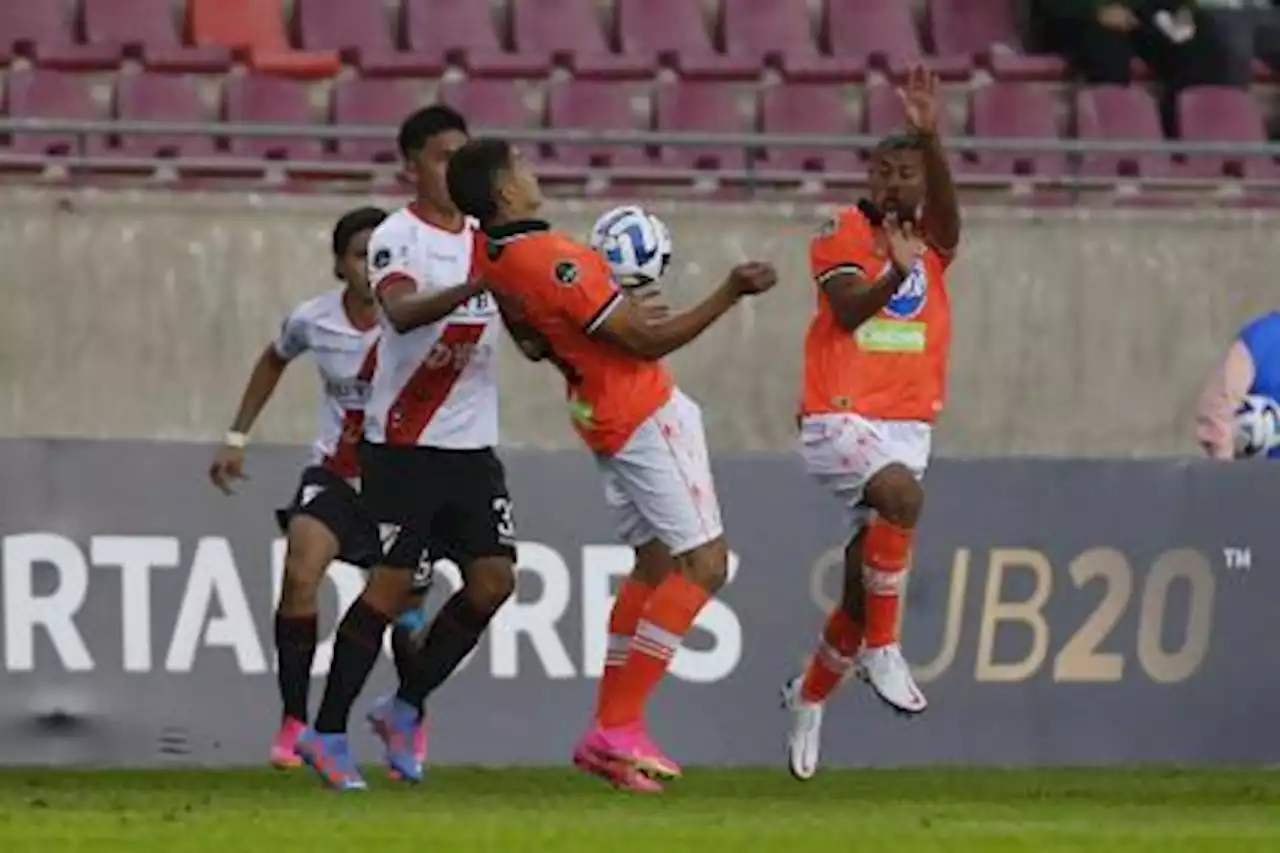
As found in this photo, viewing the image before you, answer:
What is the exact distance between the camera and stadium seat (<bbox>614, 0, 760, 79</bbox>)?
22.7 metres

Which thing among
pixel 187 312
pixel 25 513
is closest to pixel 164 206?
pixel 187 312

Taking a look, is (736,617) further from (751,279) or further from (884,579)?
(751,279)

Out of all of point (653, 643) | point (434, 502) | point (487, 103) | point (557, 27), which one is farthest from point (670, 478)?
point (557, 27)

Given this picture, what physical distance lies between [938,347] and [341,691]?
2.67 m

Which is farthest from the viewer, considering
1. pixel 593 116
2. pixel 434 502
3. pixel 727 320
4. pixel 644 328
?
pixel 593 116

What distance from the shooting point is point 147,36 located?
72.8 feet

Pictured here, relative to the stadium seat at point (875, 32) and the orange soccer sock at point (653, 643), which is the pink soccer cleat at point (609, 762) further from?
the stadium seat at point (875, 32)

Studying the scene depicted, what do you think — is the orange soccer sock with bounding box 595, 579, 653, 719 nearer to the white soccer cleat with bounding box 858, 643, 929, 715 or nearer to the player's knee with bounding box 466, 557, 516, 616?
the player's knee with bounding box 466, 557, 516, 616

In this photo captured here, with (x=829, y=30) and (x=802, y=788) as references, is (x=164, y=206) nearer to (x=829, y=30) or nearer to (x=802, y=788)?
(x=829, y=30)

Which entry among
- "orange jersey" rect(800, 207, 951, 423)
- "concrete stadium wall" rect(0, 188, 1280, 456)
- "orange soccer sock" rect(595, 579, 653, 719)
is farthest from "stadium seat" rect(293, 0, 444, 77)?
"orange soccer sock" rect(595, 579, 653, 719)

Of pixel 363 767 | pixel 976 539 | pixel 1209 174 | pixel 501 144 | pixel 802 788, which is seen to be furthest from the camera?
pixel 1209 174

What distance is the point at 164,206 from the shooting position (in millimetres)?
20453

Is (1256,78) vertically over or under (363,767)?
over

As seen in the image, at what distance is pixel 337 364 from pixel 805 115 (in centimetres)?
747
